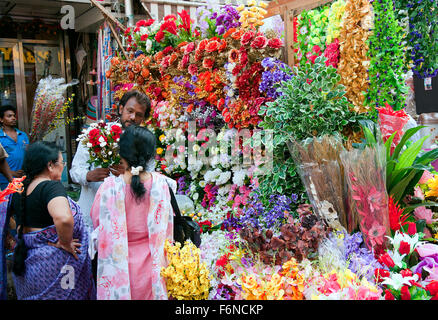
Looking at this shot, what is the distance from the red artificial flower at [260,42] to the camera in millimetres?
2822

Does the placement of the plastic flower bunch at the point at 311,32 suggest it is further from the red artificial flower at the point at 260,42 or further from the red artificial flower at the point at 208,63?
the red artificial flower at the point at 208,63

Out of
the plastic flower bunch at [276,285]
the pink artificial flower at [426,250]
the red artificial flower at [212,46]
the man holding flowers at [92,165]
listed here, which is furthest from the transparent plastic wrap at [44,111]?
the pink artificial flower at [426,250]

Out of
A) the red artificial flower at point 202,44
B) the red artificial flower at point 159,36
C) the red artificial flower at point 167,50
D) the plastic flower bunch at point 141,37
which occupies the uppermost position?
the plastic flower bunch at point 141,37

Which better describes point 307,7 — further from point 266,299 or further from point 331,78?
point 266,299

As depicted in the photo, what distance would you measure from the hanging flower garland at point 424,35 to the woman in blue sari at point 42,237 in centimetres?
220

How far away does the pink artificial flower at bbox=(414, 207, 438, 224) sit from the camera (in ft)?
6.84

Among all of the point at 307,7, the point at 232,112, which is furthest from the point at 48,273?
the point at 307,7

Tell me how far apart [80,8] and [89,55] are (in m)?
0.77

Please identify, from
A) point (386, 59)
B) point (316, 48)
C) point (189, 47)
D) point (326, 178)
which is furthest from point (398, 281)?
point (189, 47)

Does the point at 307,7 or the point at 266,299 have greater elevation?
the point at 307,7

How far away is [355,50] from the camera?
240 centimetres

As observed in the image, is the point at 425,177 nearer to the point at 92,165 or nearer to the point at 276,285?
the point at 276,285

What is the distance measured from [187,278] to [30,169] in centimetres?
106

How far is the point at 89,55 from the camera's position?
5711mm
